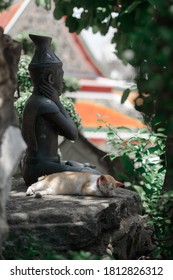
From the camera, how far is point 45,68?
613cm

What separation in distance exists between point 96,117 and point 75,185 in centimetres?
1071

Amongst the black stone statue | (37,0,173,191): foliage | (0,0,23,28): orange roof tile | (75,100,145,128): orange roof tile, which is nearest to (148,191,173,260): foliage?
(37,0,173,191): foliage

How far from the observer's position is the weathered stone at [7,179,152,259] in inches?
193

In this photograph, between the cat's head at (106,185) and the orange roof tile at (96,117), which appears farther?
the orange roof tile at (96,117)

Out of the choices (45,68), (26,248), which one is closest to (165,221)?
(26,248)

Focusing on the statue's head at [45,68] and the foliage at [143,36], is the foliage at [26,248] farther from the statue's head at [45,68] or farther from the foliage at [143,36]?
the statue's head at [45,68]

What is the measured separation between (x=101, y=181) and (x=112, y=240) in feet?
1.65

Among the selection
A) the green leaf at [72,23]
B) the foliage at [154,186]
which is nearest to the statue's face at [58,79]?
the green leaf at [72,23]

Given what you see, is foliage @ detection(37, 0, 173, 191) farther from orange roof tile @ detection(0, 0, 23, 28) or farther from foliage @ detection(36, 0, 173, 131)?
orange roof tile @ detection(0, 0, 23, 28)

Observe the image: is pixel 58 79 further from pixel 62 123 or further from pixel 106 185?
pixel 106 185

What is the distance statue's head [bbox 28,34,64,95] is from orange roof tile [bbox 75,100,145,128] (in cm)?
906

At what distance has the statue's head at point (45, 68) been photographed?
6.14 meters

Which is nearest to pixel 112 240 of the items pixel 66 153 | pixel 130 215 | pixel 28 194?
pixel 130 215
